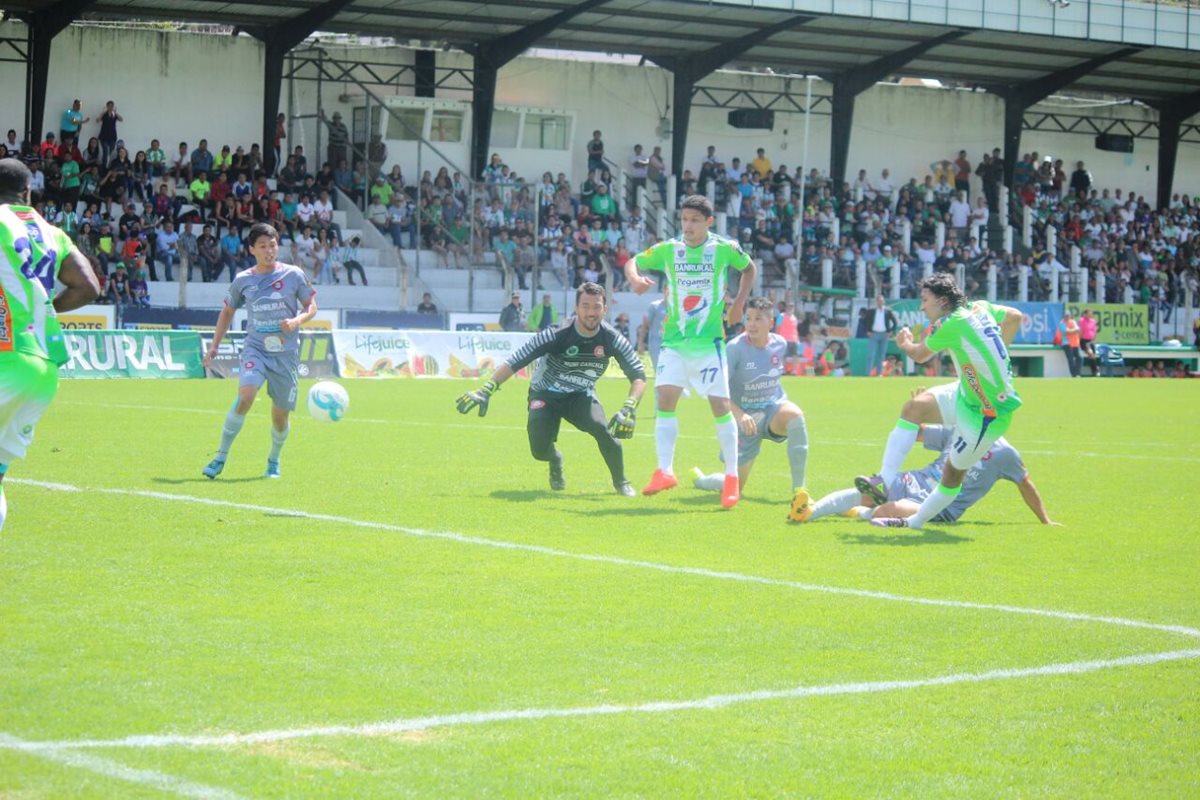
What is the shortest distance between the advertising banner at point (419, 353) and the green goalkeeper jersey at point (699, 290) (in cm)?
1991

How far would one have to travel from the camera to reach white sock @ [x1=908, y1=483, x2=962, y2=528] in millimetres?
10719

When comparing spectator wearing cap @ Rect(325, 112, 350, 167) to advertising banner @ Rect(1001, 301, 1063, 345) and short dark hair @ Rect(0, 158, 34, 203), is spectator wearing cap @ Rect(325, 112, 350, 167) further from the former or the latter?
short dark hair @ Rect(0, 158, 34, 203)

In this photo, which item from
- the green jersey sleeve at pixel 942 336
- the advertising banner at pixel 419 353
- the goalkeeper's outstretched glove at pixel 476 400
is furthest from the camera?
the advertising banner at pixel 419 353

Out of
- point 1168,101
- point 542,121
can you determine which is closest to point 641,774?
point 542,121

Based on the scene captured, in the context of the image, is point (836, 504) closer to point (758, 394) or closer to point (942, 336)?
point (942, 336)

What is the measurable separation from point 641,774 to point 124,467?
32.3ft

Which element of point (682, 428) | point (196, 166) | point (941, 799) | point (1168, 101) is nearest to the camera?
point (941, 799)

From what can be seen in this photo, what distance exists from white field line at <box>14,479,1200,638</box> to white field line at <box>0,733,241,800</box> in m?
4.27

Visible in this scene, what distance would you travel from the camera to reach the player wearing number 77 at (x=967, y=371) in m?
10.4

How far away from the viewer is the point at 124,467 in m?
13.9

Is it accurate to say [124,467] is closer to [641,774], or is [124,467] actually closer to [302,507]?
[302,507]

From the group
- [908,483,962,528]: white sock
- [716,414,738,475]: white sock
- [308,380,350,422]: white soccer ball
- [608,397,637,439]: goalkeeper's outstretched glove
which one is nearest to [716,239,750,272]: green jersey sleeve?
[716,414,738,475]: white sock

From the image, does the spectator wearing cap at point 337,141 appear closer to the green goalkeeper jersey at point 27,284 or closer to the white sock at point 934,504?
the white sock at point 934,504

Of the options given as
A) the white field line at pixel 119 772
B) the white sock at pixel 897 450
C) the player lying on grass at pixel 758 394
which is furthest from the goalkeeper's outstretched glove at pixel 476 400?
the white field line at pixel 119 772
